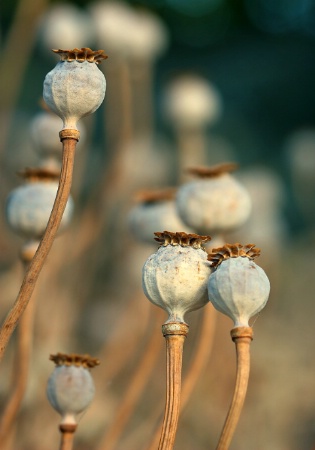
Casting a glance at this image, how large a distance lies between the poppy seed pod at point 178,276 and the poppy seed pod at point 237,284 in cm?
3

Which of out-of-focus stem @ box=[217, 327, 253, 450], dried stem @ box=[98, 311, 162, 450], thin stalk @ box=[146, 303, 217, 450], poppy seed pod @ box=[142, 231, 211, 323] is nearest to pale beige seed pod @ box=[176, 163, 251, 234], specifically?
thin stalk @ box=[146, 303, 217, 450]

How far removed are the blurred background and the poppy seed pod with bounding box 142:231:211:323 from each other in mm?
317

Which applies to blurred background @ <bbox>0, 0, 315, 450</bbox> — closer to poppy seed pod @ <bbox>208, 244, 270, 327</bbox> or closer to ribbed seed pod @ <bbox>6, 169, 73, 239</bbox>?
ribbed seed pod @ <bbox>6, 169, 73, 239</bbox>

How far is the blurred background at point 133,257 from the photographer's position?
2764 millimetres

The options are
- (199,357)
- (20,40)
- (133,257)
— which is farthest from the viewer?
(20,40)

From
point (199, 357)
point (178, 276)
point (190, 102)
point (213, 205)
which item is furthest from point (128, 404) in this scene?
point (190, 102)

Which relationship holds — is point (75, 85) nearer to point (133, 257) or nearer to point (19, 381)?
point (19, 381)

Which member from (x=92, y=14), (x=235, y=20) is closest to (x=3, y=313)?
(x=92, y=14)

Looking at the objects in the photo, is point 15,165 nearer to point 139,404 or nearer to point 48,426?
point 139,404

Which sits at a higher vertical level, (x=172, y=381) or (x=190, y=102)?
(x=190, y=102)

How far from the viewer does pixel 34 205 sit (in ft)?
5.96

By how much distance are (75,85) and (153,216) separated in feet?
2.41

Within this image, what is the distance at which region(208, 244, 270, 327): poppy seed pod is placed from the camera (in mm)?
1354

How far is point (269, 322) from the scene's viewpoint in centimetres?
373
